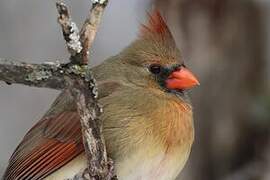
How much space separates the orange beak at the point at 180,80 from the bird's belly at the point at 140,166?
1.28ft

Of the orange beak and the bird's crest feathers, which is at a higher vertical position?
the bird's crest feathers

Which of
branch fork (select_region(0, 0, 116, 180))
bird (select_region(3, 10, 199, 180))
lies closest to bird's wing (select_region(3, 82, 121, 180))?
bird (select_region(3, 10, 199, 180))

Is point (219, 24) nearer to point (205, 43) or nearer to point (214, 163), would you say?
point (205, 43)

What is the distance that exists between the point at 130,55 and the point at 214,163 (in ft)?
3.54

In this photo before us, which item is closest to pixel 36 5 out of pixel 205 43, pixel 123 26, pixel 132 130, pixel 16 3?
pixel 16 3

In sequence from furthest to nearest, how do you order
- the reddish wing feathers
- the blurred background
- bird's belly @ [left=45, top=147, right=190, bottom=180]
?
the blurred background → the reddish wing feathers → bird's belly @ [left=45, top=147, right=190, bottom=180]

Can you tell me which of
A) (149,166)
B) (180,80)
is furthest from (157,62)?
(149,166)

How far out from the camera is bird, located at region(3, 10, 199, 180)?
3322 mm

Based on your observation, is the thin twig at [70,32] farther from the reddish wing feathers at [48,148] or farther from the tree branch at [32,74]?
the reddish wing feathers at [48,148]

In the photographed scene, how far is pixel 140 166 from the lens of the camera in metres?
3.31

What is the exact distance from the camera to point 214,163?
4.60 meters

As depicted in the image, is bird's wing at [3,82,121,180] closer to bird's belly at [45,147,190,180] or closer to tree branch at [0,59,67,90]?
bird's belly at [45,147,190,180]

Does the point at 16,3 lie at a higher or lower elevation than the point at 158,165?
higher

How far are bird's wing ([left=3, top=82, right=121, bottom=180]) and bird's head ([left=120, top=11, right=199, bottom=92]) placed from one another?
22 centimetres
